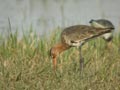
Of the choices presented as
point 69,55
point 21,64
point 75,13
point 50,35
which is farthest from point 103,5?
point 21,64

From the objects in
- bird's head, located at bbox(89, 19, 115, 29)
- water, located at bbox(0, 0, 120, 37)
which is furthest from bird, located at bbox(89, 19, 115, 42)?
water, located at bbox(0, 0, 120, 37)

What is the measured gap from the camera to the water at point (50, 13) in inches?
397

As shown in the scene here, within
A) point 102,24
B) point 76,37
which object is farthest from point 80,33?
point 102,24

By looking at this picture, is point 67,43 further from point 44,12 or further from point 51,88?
point 44,12

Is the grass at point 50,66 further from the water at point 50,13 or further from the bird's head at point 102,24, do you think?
the water at point 50,13

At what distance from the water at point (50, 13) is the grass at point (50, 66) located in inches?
38.8

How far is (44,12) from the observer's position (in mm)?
11992

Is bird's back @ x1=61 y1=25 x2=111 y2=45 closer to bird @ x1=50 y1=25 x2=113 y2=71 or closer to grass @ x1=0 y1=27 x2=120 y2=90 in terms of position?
bird @ x1=50 y1=25 x2=113 y2=71

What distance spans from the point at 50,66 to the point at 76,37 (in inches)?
28.7

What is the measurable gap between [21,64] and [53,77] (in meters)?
0.47

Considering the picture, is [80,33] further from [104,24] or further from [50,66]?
[50,66]

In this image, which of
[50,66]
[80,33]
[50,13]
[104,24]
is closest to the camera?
[50,66]

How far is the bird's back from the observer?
756 centimetres

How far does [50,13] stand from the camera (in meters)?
11.6
